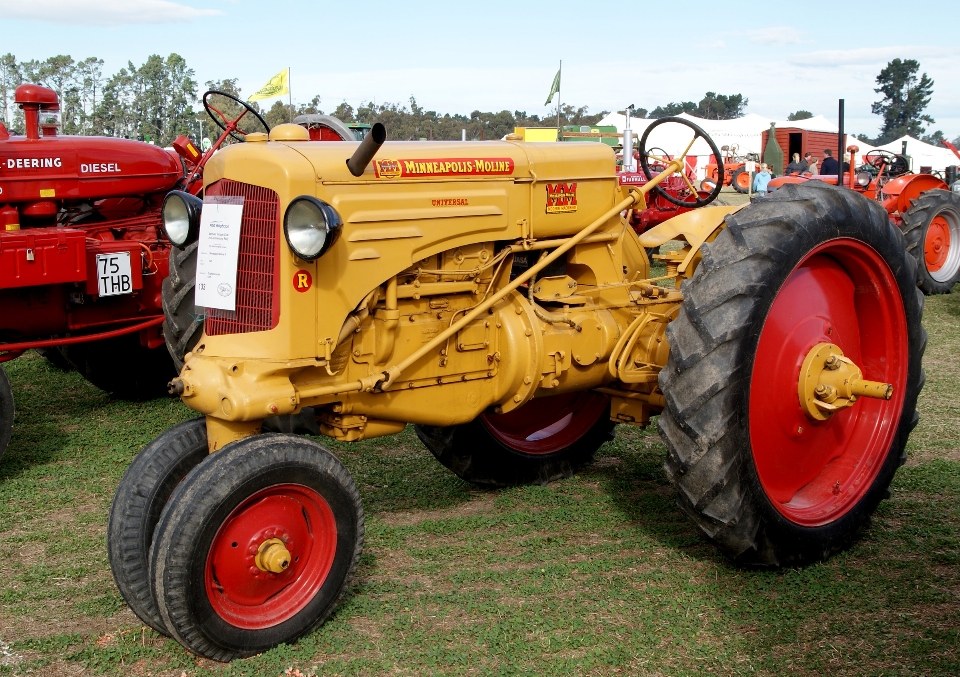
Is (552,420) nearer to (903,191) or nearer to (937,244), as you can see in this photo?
(937,244)

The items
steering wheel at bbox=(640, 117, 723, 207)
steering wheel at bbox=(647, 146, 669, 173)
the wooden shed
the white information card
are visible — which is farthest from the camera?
the wooden shed

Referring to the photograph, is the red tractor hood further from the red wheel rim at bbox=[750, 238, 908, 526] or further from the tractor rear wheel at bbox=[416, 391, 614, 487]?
the red wheel rim at bbox=[750, 238, 908, 526]

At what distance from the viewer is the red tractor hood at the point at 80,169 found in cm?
599

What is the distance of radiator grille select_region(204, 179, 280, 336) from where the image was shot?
321 centimetres

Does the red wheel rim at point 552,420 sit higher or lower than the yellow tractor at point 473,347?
lower

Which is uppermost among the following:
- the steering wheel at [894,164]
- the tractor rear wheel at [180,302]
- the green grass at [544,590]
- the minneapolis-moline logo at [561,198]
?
the steering wheel at [894,164]

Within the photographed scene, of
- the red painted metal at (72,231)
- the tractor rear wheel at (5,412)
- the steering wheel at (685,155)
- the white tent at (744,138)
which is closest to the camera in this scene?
the steering wheel at (685,155)

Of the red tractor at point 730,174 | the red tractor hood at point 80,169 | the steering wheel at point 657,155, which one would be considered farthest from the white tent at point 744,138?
the red tractor hood at point 80,169

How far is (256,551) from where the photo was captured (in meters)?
3.08

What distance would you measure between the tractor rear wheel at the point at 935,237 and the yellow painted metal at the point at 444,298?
698 cm

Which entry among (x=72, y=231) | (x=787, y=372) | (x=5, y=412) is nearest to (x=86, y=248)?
(x=72, y=231)

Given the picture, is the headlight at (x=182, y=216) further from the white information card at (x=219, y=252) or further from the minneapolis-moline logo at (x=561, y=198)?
the minneapolis-moline logo at (x=561, y=198)

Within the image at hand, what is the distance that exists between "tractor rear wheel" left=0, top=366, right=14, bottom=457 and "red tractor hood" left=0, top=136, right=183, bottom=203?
4.79 feet

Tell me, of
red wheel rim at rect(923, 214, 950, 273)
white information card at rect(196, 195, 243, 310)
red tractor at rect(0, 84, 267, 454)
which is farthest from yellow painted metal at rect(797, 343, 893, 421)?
red wheel rim at rect(923, 214, 950, 273)
